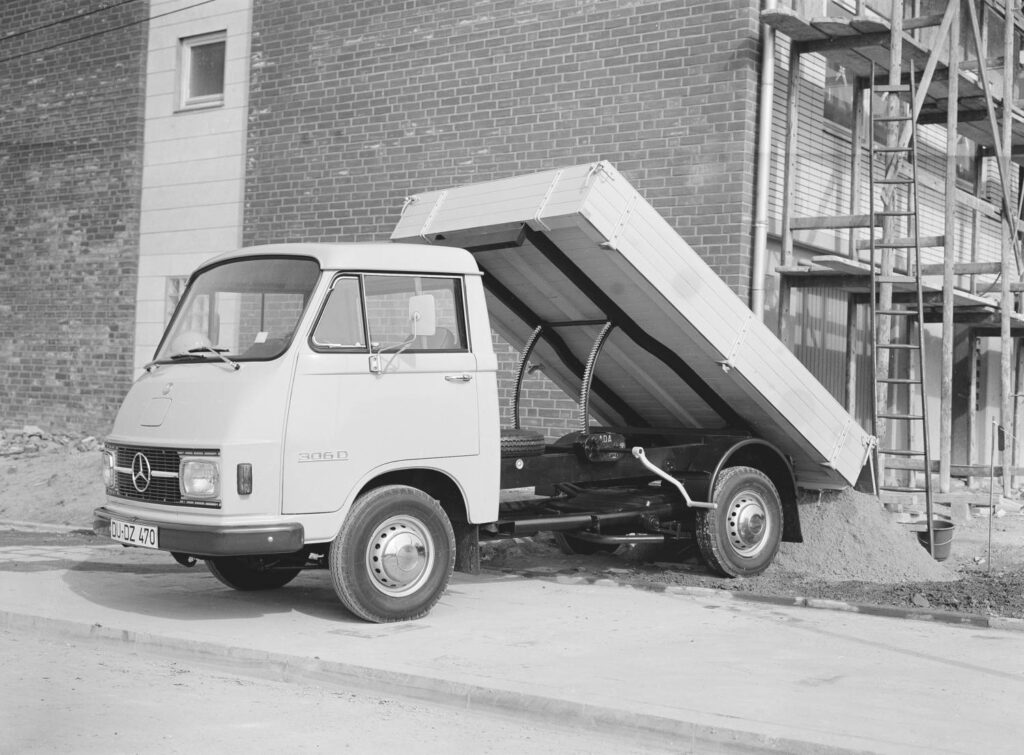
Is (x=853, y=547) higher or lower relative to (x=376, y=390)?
lower

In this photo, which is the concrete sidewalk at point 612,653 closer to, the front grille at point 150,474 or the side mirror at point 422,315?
the front grille at point 150,474

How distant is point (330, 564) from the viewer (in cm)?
782

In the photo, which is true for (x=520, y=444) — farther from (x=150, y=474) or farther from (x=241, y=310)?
(x=150, y=474)

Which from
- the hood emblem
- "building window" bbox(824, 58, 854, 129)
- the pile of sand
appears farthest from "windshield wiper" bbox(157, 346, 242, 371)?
"building window" bbox(824, 58, 854, 129)

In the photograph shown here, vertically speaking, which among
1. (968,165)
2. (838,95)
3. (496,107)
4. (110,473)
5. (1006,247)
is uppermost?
(968,165)

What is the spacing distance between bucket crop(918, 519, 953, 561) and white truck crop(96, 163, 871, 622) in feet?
4.26

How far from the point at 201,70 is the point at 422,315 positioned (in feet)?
38.5

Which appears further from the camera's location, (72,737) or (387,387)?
(387,387)

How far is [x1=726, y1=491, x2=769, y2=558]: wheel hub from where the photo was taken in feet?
32.1

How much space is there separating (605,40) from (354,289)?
6.95 metres

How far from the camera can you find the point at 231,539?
7418mm

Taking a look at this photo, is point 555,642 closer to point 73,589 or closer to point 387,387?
point 387,387

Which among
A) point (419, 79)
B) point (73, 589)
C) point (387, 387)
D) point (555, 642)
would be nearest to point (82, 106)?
point (419, 79)

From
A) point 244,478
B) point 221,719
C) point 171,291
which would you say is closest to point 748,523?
point 244,478
